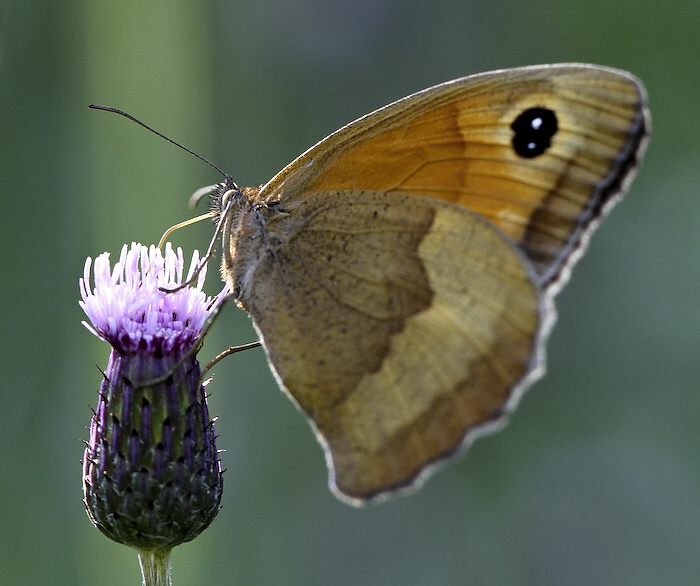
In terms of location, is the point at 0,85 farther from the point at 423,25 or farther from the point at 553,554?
the point at 553,554

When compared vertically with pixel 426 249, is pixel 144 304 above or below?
below

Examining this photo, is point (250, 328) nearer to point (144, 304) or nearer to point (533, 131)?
point (144, 304)

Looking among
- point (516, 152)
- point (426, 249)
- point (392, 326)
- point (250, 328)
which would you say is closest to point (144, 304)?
point (392, 326)

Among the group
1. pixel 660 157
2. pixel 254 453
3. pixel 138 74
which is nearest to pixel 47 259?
pixel 254 453

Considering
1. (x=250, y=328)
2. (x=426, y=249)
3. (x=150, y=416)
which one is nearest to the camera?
(x=150, y=416)

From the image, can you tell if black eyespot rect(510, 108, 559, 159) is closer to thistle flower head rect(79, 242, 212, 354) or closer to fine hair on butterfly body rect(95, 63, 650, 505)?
fine hair on butterfly body rect(95, 63, 650, 505)

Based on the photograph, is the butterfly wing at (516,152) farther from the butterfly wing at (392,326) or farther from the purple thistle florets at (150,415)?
the purple thistle florets at (150,415)
